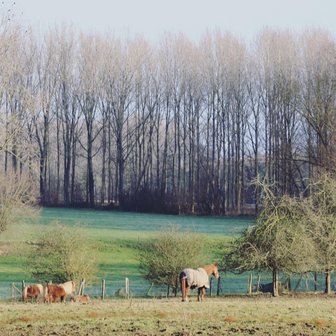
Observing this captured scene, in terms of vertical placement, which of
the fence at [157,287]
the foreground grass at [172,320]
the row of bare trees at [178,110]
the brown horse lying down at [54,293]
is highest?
the row of bare trees at [178,110]

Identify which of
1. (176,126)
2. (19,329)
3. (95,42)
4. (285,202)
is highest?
(95,42)

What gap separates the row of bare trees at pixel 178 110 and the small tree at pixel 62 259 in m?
46.7

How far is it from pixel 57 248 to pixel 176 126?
2180 inches

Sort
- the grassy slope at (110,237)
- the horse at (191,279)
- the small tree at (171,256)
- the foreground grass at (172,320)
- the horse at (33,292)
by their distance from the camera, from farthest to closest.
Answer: the grassy slope at (110,237), the small tree at (171,256), the horse at (33,292), the horse at (191,279), the foreground grass at (172,320)

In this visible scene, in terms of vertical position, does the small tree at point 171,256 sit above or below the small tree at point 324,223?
below

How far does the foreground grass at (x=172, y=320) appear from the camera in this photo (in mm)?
16625

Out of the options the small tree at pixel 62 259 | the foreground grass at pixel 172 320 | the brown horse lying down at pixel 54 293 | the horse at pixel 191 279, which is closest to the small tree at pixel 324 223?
the horse at pixel 191 279

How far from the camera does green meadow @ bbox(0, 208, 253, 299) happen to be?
47219 millimetres

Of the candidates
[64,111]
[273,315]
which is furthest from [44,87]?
[273,315]

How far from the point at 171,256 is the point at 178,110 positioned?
54.8m

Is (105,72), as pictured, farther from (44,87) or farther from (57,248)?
(57,248)

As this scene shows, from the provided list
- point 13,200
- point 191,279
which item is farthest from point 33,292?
point 13,200

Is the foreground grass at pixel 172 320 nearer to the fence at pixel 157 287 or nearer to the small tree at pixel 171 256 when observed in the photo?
the fence at pixel 157 287

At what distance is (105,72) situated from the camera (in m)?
92.8
